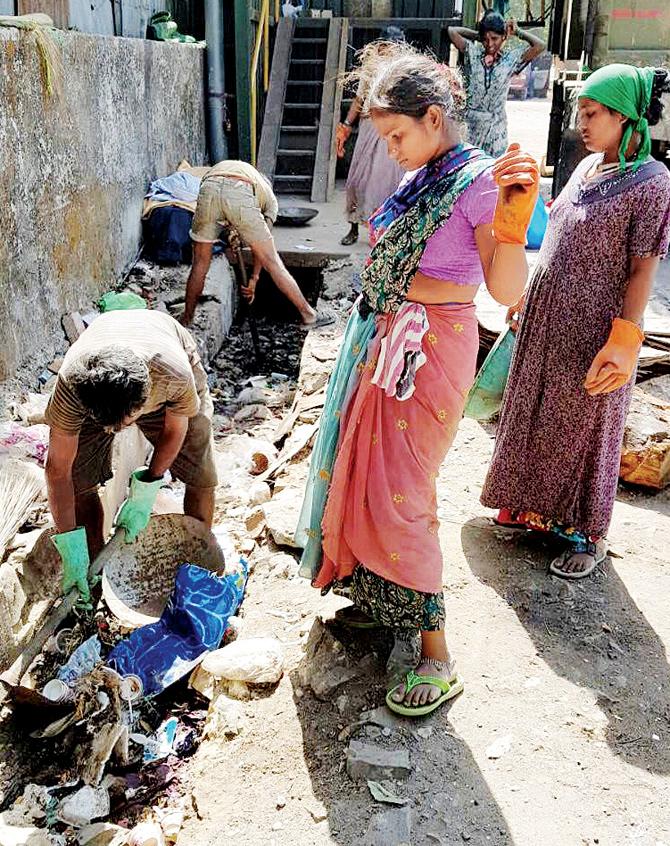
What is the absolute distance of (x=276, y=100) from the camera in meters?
9.84

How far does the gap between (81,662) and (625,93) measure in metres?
2.55

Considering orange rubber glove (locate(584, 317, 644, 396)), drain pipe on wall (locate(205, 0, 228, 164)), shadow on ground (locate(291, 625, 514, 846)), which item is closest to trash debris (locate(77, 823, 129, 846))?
shadow on ground (locate(291, 625, 514, 846))

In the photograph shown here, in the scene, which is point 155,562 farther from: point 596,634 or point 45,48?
point 45,48

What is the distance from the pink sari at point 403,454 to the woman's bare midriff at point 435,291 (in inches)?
0.7

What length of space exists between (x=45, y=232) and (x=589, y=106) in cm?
294

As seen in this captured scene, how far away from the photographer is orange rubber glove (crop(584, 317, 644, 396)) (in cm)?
249

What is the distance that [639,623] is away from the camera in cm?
274

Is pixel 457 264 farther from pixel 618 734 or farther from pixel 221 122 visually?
pixel 221 122

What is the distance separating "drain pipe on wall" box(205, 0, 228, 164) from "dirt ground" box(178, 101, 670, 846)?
705 cm

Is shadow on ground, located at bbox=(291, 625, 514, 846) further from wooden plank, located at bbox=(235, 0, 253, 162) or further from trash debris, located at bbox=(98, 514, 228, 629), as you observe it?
wooden plank, located at bbox=(235, 0, 253, 162)

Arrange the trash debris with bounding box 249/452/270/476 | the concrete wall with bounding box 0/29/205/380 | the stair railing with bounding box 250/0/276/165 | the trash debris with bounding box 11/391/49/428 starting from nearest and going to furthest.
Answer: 1. the trash debris with bounding box 11/391/49/428
2. the concrete wall with bounding box 0/29/205/380
3. the trash debris with bounding box 249/452/270/476
4. the stair railing with bounding box 250/0/276/165

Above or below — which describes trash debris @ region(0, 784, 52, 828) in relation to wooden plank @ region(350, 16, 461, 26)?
Result: below

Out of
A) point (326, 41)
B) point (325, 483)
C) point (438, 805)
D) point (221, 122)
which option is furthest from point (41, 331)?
point (326, 41)

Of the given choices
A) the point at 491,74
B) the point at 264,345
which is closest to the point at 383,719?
the point at 264,345
